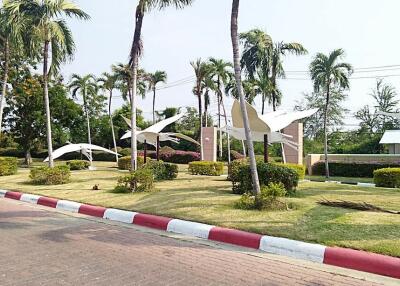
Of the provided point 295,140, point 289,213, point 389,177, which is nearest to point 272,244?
point 289,213

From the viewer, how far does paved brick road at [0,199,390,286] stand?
486cm

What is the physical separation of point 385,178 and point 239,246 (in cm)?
1139

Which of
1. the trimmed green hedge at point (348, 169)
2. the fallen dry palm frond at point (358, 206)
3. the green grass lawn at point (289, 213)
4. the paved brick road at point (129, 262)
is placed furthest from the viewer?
the trimmed green hedge at point (348, 169)

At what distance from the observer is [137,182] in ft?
40.2

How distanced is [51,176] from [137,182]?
484 cm

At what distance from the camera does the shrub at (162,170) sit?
15941 millimetres

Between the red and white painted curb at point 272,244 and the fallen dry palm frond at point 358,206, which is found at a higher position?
the fallen dry palm frond at point 358,206

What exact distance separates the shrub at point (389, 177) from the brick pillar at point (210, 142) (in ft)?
43.5

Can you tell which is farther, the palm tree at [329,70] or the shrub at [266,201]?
the palm tree at [329,70]

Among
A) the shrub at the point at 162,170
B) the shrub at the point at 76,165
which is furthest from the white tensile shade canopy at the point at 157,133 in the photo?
the shrub at the point at 76,165

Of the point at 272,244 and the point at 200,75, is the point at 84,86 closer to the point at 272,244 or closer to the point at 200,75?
the point at 200,75

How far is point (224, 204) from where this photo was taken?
9.37m

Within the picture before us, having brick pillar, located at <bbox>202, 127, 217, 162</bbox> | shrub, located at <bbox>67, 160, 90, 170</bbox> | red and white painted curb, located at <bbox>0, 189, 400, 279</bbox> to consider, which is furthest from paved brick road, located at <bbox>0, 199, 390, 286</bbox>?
brick pillar, located at <bbox>202, 127, 217, 162</bbox>

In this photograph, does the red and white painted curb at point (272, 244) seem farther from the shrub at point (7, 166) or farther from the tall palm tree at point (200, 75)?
the tall palm tree at point (200, 75)
